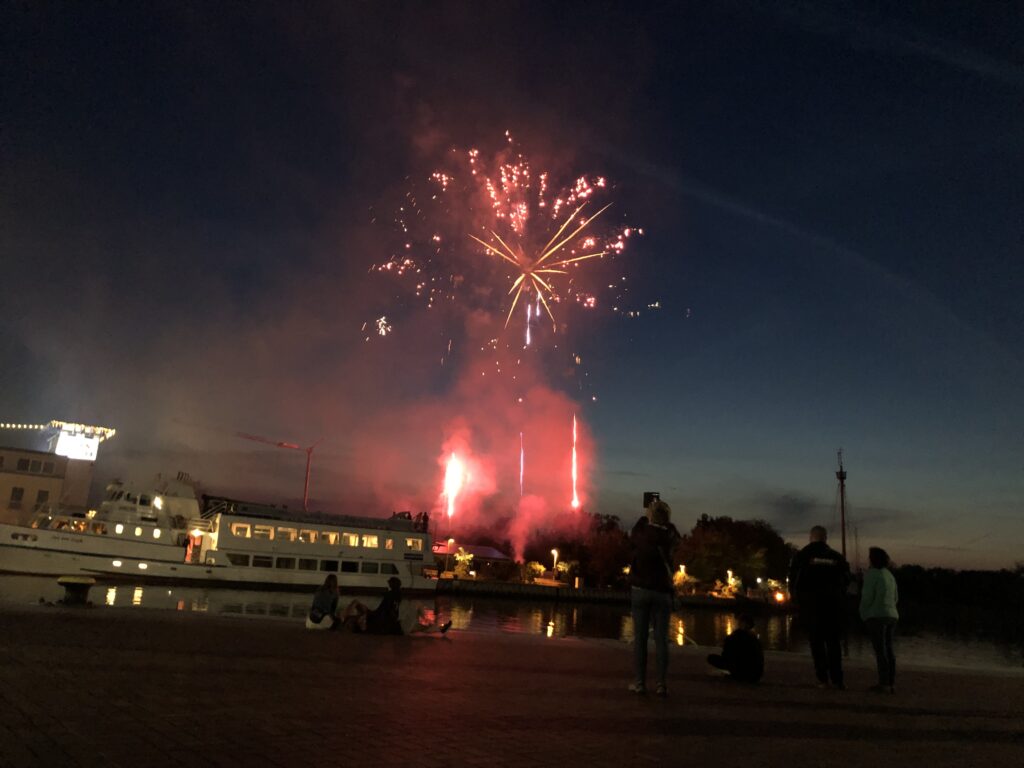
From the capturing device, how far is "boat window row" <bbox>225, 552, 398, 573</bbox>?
48.8 metres

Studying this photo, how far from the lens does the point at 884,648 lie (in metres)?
8.99

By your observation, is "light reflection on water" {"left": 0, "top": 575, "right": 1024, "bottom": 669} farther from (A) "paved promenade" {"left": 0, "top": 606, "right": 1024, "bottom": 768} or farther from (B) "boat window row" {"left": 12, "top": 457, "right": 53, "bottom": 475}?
(B) "boat window row" {"left": 12, "top": 457, "right": 53, "bottom": 475}

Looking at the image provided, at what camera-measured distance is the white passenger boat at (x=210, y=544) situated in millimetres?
43531

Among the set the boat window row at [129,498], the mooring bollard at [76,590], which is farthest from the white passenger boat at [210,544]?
the mooring bollard at [76,590]

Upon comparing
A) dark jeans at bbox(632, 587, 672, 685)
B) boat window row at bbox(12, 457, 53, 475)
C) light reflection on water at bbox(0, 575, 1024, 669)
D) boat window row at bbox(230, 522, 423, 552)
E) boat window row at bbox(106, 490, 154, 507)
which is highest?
boat window row at bbox(12, 457, 53, 475)

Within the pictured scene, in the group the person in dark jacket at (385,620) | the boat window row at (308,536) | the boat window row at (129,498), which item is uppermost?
the boat window row at (129,498)

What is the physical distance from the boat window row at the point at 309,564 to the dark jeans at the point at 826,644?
45935mm

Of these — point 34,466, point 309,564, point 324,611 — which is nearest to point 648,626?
point 324,611

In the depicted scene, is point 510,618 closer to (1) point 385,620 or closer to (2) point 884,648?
(1) point 385,620

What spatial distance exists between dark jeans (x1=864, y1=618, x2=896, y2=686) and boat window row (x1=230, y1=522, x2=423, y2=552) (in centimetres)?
4671

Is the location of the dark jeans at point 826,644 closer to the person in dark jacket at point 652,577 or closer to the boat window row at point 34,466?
the person in dark jacket at point 652,577

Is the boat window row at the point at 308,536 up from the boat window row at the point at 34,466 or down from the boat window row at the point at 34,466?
down

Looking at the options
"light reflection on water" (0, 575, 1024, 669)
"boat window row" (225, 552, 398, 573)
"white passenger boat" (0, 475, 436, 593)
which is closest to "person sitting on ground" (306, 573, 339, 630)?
"light reflection on water" (0, 575, 1024, 669)

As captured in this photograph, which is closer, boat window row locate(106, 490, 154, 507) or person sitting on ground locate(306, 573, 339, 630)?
person sitting on ground locate(306, 573, 339, 630)
